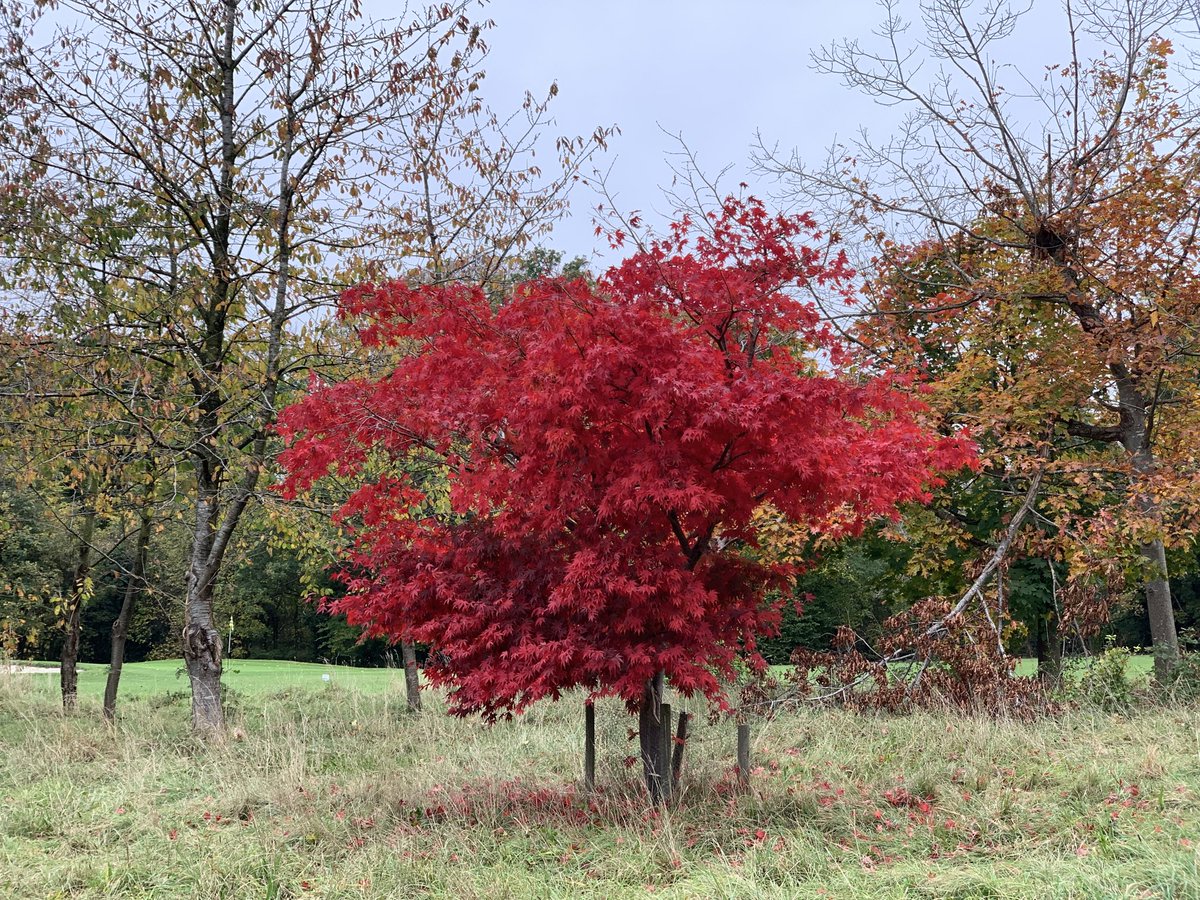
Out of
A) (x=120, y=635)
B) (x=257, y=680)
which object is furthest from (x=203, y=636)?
(x=257, y=680)

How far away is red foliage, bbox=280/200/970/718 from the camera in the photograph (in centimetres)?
593

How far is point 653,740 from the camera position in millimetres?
7094

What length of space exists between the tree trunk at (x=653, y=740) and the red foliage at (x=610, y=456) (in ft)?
0.43

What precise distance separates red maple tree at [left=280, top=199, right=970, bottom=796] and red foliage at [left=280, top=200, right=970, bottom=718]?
0.02 m

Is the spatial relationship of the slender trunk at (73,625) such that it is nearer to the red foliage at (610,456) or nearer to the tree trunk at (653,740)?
the red foliage at (610,456)

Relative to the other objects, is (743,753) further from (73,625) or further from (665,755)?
(73,625)

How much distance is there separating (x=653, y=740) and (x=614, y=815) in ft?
2.21

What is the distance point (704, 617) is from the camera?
21.5ft

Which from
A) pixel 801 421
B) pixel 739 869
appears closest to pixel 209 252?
pixel 801 421

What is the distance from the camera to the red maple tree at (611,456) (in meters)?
5.93

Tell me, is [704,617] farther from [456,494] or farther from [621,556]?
[456,494]

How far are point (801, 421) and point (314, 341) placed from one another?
6.27m

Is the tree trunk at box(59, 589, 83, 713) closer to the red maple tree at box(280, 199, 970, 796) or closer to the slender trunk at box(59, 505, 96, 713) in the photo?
the slender trunk at box(59, 505, 96, 713)

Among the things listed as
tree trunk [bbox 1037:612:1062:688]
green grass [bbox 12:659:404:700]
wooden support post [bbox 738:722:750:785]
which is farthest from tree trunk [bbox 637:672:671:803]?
green grass [bbox 12:659:404:700]
